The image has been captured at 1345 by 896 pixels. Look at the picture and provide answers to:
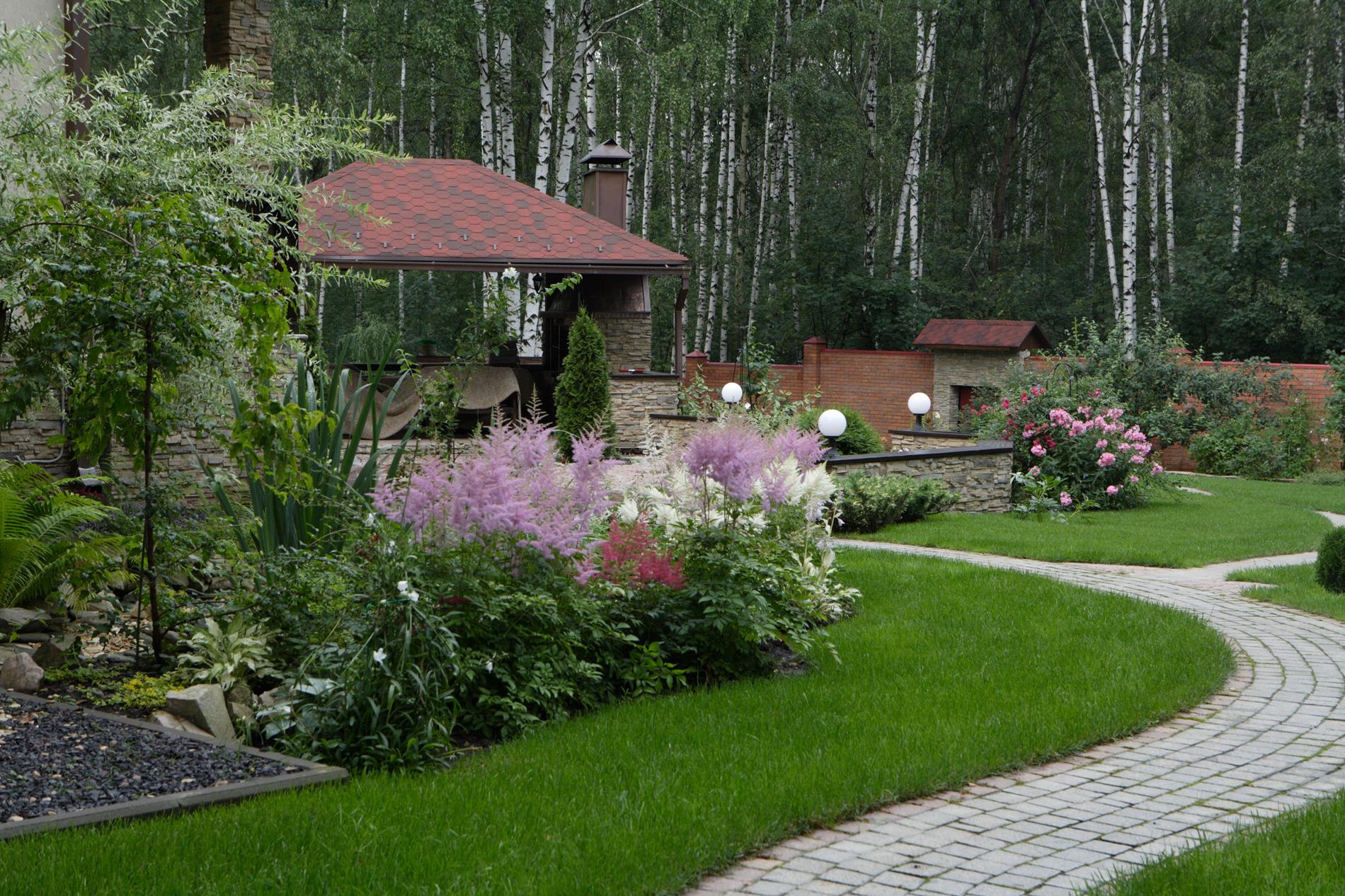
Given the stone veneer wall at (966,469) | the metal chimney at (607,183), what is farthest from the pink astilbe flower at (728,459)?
the metal chimney at (607,183)

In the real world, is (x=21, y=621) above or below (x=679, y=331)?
below

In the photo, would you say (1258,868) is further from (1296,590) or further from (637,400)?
(637,400)

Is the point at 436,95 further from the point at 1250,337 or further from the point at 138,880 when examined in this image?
the point at 138,880

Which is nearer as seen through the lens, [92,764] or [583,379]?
[92,764]

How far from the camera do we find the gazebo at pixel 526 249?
15.9 m

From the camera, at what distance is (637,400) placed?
17203mm

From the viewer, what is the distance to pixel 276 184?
7.27 m

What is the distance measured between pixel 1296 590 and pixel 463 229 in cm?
1149

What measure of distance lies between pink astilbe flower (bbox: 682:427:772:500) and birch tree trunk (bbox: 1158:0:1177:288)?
22.6m

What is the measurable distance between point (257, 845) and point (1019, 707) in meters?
3.26

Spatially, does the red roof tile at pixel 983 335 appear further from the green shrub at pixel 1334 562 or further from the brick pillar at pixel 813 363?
the green shrub at pixel 1334 562

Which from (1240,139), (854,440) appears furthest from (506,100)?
(1240,139)

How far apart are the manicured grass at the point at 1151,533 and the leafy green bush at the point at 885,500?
0.14 meters

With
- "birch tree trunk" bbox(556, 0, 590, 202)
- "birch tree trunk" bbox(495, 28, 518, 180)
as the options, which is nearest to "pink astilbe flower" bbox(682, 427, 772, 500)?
"birch tree trunk" bbox(556, 0, 590, 202)
